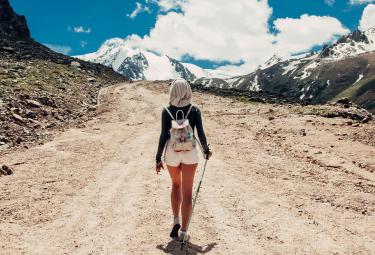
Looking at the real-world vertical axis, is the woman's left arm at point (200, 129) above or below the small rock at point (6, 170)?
above

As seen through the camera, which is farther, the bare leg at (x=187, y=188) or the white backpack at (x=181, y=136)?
the bare leg at (x=187, y=188)

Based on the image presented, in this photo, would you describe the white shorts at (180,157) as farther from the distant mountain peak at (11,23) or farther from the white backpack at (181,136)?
the distant mountain peak at (11,23)

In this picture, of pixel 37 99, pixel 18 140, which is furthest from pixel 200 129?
pixel 37 99

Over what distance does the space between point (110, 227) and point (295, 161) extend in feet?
29.3

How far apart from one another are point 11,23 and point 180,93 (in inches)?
3397

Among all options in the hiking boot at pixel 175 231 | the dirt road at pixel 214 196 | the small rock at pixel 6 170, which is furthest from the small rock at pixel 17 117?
the hiking boot at pixel 175 231

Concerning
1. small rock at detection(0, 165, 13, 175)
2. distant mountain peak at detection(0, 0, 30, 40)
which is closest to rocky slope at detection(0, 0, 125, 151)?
small rock at detection(0, 165, 13, 175)

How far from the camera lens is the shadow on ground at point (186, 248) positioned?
30.4 ft

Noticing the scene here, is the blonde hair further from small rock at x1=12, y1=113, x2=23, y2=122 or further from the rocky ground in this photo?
small rock at x1=12, y1=113, x2=23, y2=122

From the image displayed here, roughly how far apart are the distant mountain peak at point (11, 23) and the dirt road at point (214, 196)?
216 ft

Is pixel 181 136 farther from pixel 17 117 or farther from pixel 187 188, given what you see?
pixel 17 117

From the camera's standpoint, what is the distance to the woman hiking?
9.08 meters

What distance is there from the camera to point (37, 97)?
31.5 meters

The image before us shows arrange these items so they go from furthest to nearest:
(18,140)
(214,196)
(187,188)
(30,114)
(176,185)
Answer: (30,114) < (18,140) < (214,196) < (176,185) < (187,188)
